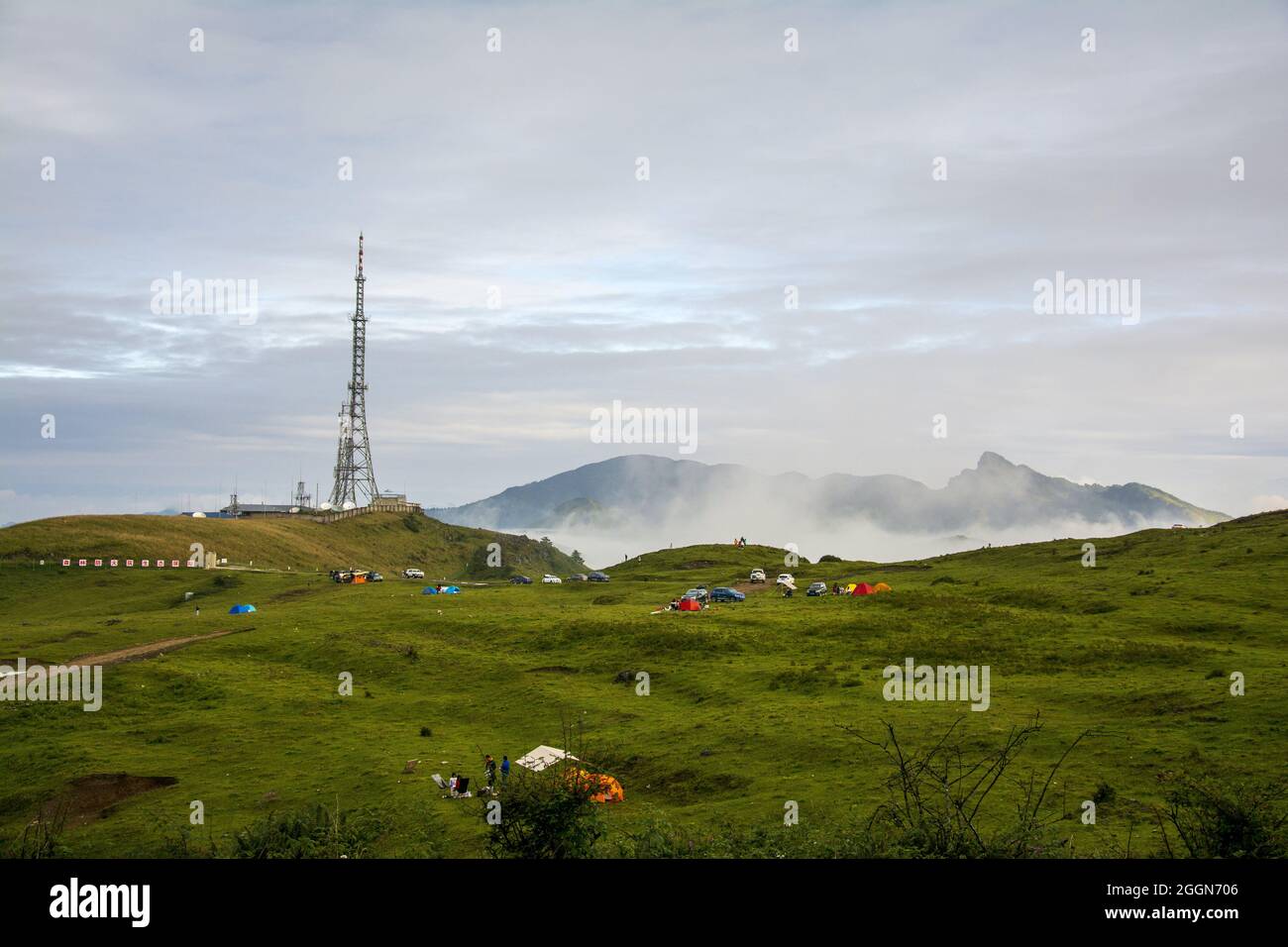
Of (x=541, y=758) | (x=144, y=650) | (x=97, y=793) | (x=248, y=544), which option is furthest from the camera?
(x=248, y=544)

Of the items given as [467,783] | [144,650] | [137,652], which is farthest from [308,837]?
[144,650]

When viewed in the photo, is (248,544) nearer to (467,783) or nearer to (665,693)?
(665,693)

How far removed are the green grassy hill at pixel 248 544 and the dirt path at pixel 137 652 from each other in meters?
55.4

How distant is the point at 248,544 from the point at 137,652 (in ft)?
268

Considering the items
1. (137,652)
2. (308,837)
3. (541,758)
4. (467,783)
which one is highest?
(137,652)

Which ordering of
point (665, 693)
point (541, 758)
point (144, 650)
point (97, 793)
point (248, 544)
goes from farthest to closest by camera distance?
point (248, 544), point (144, 650), point (665, 693), point (97, 793), point (541, 758)

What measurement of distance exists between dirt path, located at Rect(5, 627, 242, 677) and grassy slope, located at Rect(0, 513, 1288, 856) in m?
1.89

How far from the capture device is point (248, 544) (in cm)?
15012

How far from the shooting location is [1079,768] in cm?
3781

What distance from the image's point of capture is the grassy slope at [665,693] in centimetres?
3906

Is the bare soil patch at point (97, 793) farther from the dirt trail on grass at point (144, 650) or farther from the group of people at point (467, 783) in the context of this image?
the dirt trail on grass at point (144, 650)
